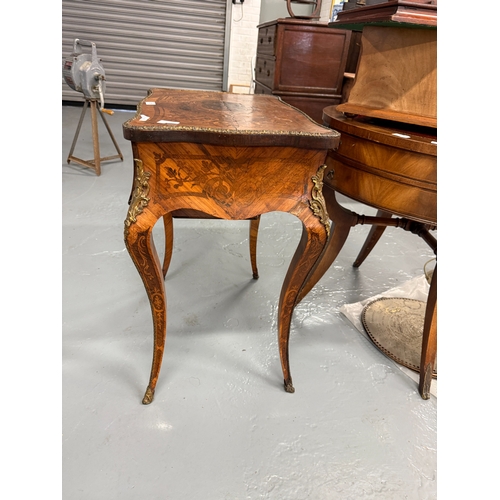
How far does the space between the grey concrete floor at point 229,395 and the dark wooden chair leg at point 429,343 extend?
0.05 meters

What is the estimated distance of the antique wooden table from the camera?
88 centimetres

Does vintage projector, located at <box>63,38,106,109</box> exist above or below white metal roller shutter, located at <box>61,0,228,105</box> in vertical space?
below

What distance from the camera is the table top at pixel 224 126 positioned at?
865mm

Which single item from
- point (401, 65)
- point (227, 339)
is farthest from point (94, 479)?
point (401, 65)

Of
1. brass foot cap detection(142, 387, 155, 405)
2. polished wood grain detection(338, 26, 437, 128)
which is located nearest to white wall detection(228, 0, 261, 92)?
polished wood grain detection(338, 26, 437, 128)

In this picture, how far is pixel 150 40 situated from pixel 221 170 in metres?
4.79

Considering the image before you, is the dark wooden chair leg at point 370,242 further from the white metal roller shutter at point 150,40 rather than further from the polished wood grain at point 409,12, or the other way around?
the white metal roller shutter at point 150,40

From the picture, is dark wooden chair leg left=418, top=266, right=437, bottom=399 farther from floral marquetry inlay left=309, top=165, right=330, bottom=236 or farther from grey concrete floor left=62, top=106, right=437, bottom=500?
floral marquetry inlay left=309, top=165, right=330, bottom=236

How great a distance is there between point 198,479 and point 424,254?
1.82m

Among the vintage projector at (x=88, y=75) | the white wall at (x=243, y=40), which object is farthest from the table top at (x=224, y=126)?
the white wall at (x=243, y=40)

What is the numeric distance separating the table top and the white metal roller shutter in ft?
14.1

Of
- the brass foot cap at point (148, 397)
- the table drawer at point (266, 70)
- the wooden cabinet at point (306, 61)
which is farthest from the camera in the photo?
the table drawer at point (266, 70)

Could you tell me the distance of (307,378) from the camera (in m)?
1.33

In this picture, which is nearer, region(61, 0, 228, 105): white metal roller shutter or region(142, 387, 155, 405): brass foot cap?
region(142, 387, 155, 405): brass foot cap
